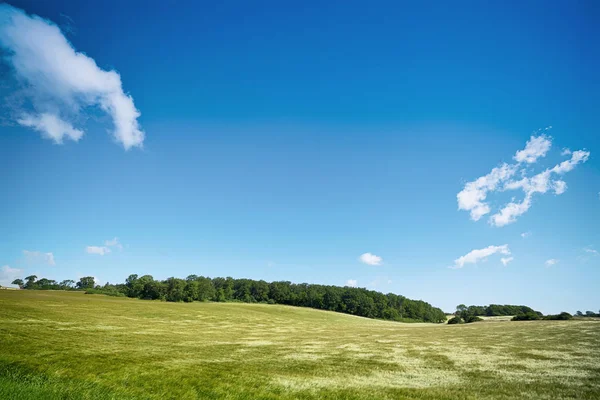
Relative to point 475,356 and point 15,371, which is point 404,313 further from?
point 15,371

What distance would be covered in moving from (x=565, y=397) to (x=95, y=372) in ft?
77.2

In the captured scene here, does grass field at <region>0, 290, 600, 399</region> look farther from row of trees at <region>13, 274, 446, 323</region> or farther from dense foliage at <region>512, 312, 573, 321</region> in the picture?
row of trees at <region>13, 274, 446, 323</region>

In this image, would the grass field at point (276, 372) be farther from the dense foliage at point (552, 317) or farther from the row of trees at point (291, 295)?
the row of trees at point (291, 295)

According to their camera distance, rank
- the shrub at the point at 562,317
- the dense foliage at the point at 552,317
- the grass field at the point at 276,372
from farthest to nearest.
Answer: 1. the dense foliage at the point at 552,317
2. the shrub at the point at 562,317
3. the grass field at the point at 276,372

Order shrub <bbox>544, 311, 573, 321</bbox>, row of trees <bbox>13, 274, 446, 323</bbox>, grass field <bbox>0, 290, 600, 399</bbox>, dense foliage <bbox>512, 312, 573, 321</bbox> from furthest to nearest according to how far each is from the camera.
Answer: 1. row of trees <bbox>13, 274, 446, 323</bbox>
2. dense foliage <bbox>512, 312, 573, 321</bbox>
3. shrub <bbox>544, 311, 573, 321</bbox>
4. grass field <bbox>0, 290, 600, 399</bbox>

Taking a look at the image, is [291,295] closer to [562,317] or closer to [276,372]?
[562,317]

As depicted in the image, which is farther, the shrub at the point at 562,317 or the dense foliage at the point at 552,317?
the dense foliage at the point at 552,317

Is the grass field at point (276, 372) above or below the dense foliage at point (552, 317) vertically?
below

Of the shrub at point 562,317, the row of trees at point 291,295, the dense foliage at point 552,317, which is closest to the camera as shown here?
the shrub at point 562,317

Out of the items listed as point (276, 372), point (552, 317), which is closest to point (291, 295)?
point (552, 317)

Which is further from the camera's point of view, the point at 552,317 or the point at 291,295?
the point at 291,295

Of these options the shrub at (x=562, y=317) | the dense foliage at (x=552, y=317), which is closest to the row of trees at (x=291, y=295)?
the dense foliage at (x=552, y=317)

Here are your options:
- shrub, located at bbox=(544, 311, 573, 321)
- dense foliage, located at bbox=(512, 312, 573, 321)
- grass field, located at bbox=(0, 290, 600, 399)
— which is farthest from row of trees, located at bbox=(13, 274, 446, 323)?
grass field, located at bbox=(0, 290, 600, 399)

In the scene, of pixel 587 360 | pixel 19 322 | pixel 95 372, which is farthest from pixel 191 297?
pixel 587 360
